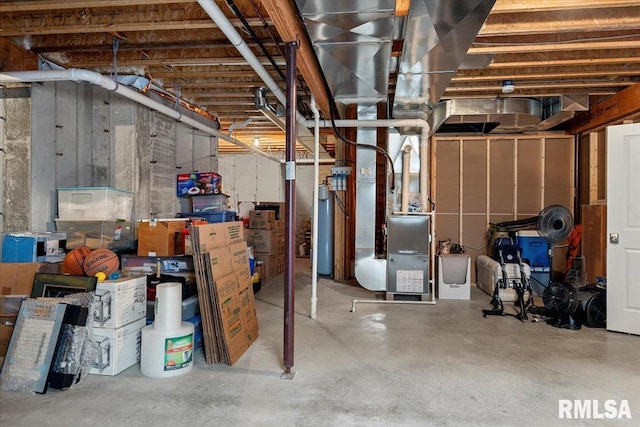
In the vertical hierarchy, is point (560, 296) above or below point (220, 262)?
below

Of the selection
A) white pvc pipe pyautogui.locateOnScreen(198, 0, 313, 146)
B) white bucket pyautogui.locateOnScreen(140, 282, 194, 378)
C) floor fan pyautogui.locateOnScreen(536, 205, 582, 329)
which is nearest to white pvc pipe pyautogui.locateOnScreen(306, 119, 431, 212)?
floor fan pyautogui.locateOnScreen(536, 205, 582, 329)

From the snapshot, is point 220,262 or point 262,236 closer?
point 220,262

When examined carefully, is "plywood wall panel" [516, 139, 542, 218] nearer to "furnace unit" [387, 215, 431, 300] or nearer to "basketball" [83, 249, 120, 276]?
"furnace unit" [387, 215, 431, 300]

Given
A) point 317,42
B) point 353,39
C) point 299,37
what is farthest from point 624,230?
point 299,37

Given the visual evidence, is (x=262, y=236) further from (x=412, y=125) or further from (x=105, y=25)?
(x=105, y=25)

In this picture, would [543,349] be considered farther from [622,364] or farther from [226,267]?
[226,267]

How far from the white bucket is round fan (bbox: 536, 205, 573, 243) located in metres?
4.22

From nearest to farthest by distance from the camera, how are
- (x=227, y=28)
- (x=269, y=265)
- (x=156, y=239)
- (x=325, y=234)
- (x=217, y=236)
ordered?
(x=227, y=28) < (x=217, y=236) < (x=156, y=239) < (x=269, y=265) < (x=325, y=234)

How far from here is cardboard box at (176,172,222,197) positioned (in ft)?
16.2

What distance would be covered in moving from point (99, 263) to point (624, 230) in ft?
15.6

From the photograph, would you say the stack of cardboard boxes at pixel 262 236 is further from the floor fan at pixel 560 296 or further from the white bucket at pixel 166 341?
the floor fan at pixel 560 296

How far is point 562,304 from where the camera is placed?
3779 mm

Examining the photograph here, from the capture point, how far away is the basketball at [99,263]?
117 inches

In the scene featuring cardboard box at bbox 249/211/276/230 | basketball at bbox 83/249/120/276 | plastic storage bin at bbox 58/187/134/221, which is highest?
plastic storage bin at bbox 58/187/134/221
